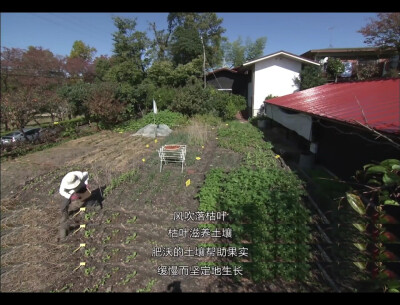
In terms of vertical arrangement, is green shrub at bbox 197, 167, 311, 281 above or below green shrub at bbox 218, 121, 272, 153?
below

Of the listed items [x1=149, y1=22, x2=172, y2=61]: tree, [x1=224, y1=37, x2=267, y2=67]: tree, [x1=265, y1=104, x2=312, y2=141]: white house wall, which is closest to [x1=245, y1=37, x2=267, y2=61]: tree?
[x1=224, y1=37, x2=267, y2=67]: tree

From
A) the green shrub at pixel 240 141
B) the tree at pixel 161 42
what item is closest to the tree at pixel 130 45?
the tree at pixel 161 42

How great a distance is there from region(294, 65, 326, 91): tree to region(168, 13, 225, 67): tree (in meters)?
9.52

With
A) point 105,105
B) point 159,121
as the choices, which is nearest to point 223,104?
point 159,121

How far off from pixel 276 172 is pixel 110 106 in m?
11.2

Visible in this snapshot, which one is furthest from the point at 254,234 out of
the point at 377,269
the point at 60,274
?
the point at 60,274

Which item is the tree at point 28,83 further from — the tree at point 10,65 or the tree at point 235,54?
the tree at point 235,54

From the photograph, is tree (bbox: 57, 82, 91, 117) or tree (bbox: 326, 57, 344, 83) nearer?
tree (bbox: 57, 82, 91, 117)

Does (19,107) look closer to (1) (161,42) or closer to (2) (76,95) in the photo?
(2) (76,95)

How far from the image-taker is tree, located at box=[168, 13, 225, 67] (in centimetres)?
1940

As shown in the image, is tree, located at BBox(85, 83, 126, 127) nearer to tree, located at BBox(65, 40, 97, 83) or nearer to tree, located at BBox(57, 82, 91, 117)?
tree, located at BBox(57, 82, 91, 117)

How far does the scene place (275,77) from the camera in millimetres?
15883

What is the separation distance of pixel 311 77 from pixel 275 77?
8.41ft

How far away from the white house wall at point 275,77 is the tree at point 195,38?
264 inches
